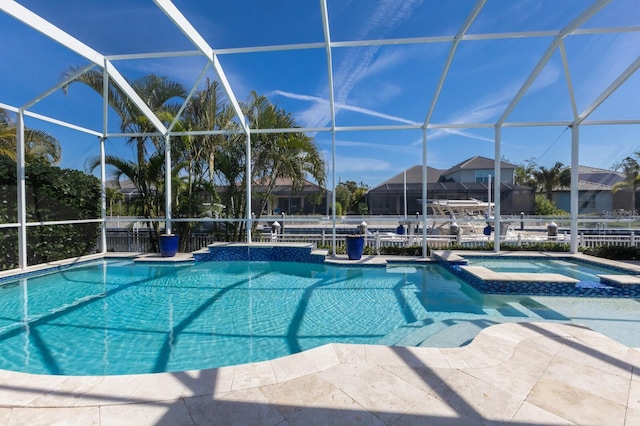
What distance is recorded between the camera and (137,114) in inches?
332

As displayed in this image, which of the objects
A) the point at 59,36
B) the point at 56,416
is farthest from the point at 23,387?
the point at 59,36

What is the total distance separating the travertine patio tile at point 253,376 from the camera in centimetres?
220

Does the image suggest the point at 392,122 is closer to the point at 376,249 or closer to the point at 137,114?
the point at 376,249

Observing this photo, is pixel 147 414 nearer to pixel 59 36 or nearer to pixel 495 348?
pixel 495 348

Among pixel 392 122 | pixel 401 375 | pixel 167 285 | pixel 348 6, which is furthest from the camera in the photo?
pixel 392 122

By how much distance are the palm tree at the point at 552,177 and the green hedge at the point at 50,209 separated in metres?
31.7

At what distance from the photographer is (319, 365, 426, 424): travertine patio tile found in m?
1.93

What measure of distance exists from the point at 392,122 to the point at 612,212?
555 inches

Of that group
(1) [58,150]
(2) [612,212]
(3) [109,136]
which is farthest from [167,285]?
(2) [612,212]

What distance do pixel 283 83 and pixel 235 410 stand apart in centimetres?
800

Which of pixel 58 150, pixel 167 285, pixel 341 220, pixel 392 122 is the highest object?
pixel 392 122

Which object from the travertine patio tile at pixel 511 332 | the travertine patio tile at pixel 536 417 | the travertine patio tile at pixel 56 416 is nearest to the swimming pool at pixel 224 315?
the travertine patio tile at pixel 511 332

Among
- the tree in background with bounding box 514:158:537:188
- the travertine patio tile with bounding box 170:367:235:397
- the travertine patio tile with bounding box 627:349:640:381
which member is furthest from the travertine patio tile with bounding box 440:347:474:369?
the tree in background with bounding box 514:158:537:188

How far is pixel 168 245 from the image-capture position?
815 cm
